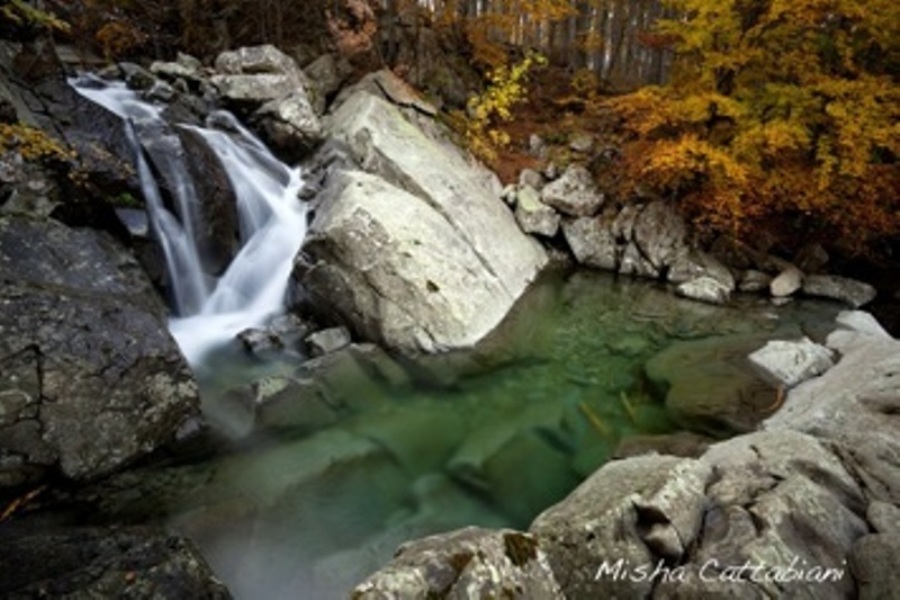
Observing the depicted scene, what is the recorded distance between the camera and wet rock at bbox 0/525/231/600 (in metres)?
3.52

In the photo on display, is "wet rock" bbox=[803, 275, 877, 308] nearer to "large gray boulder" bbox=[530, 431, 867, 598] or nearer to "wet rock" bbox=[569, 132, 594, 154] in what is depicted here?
"wet rock" bbox=[569, 132, 594, 154]

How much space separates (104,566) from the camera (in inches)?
147

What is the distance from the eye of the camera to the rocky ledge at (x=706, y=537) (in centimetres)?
321

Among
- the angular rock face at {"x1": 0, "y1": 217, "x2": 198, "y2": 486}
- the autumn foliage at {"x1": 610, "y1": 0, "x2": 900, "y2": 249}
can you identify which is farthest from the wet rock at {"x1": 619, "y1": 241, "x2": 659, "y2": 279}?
the angular rock face at {"x1": 0, "y1": 217, "x2": 198, "y2": 486}

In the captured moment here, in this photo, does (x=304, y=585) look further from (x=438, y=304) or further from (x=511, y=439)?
(x=438, y=304)

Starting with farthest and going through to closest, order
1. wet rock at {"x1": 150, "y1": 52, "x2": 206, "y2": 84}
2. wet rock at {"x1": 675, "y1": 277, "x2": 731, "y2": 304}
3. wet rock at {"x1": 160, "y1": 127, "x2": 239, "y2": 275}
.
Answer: wet rock at {"x1": 675, "y1": 277, "x2": 731, "y2": 304}, wet rock at {"x1": 150, "y1": 52, "x2": 206, "y2": 84}, wet rock at {"x1": 160, "y1": 127, "x2": 239, "y2": 275}

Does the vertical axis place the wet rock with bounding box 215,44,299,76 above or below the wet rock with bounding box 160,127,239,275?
above

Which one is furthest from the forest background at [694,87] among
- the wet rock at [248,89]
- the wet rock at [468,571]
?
the wet rock at [468,571]

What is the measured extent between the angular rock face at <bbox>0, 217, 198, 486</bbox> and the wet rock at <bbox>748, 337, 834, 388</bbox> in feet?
24.9

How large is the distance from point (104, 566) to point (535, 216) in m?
10.7

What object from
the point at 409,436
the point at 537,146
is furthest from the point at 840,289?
the point at 409,436

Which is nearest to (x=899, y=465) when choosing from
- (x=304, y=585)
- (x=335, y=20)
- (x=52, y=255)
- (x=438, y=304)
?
(x=304, y=585)
